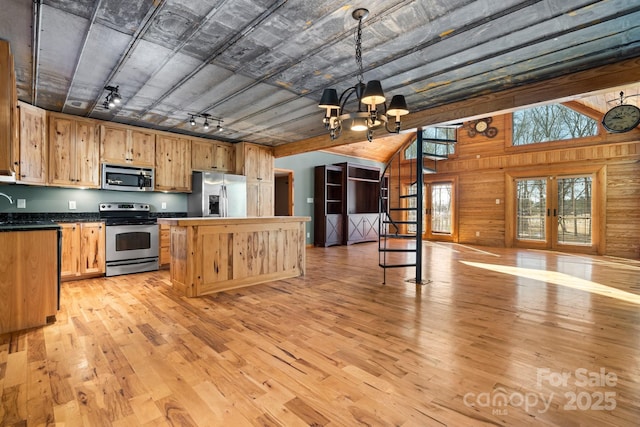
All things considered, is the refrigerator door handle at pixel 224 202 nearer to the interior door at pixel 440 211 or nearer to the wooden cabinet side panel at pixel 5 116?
the wooden cabinet side panel at pixel 5 116

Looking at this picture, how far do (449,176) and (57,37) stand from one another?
9411 millimetres

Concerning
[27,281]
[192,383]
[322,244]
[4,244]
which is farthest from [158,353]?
[322,244]

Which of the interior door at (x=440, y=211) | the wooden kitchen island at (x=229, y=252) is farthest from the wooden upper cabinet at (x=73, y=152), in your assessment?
the interior door at (x=440, y=211)

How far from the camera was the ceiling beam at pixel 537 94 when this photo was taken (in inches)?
120

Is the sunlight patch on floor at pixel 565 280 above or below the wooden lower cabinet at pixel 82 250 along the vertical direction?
below

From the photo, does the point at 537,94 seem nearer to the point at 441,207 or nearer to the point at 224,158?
the point at 224,158

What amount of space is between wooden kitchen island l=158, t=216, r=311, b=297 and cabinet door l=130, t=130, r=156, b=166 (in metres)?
2.15

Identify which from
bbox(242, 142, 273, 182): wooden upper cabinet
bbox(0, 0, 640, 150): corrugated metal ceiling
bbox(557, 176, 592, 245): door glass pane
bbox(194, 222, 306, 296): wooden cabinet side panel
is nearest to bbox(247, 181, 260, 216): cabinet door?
bbox(242, 142, 273, 182): wooden upper cabinet

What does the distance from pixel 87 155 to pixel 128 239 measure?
1494 mm

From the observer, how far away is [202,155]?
630 cm

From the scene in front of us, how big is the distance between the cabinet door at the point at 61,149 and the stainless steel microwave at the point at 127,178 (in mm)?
455

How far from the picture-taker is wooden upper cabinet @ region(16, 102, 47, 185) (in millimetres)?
4039

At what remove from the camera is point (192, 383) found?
1.84 meters

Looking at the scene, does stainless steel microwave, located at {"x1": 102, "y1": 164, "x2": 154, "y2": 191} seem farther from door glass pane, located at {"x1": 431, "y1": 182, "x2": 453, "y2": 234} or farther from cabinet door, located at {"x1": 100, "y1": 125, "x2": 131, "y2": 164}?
door glass pane, located at {"x1": 431, "y1": 182, "x2": 453, "y2": 234}
